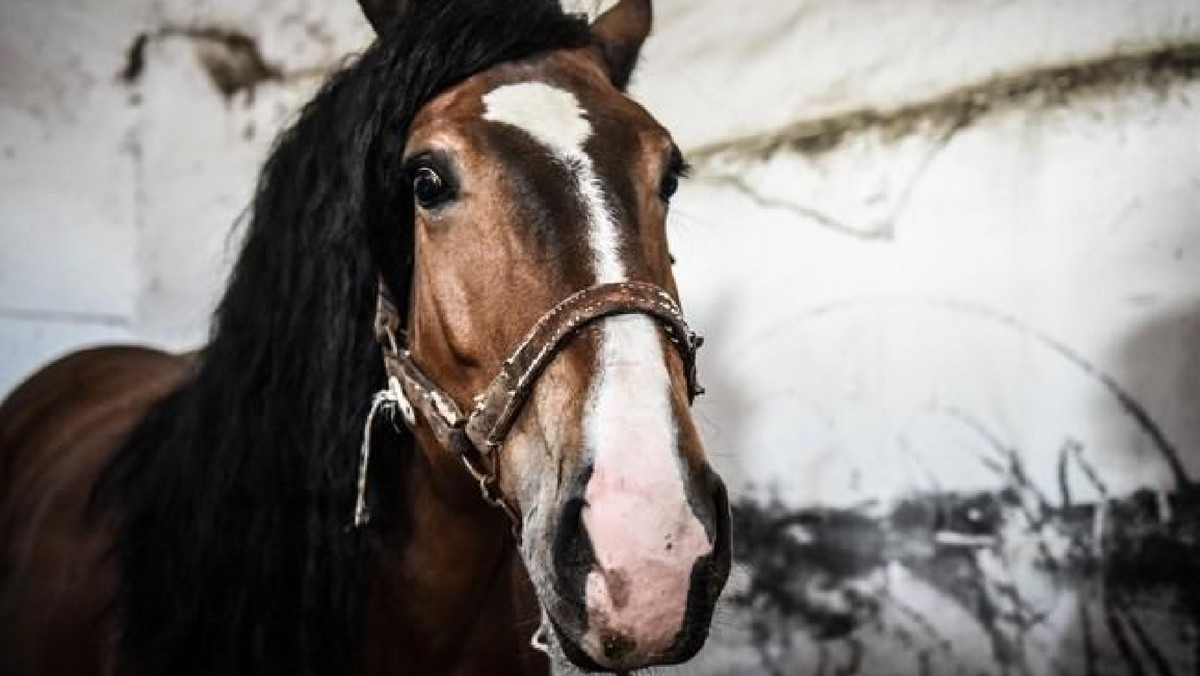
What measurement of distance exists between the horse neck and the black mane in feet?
0.11

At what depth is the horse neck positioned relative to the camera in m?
1.11

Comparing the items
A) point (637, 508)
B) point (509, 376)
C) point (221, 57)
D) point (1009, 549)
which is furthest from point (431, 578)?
point (221, 57)

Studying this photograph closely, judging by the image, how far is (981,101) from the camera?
6.70 ft

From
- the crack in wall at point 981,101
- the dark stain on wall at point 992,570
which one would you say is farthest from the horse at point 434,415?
the crack in wall at point 981,101

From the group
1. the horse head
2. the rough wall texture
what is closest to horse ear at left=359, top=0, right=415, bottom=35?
the horse head

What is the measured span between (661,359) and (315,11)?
307 cm

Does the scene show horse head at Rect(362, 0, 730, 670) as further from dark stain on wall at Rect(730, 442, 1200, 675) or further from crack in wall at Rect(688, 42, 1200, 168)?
crack in wall at Rect(688, 42, 1200, 168)

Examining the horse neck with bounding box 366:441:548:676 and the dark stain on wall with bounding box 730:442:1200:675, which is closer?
the horse neck with bounding box 366:441:548:676

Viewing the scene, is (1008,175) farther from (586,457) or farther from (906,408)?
(586,457)

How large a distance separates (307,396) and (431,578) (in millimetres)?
284

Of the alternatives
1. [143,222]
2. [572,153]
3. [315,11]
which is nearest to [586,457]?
[572,153]

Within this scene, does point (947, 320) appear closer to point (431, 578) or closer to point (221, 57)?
point (431, 578)

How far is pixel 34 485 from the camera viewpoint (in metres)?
1.75

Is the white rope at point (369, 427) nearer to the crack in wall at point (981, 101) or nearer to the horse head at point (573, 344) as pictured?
the horse head at point (573, 344)
